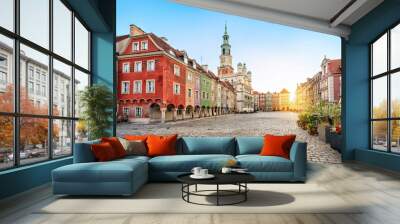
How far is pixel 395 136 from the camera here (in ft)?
24.7

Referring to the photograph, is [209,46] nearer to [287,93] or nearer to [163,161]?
[287,93]

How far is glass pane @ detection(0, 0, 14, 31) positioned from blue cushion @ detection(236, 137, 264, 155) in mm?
4178

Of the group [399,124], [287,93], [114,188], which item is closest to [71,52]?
[114,188]

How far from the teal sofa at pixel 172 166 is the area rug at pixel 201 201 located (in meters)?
0.17

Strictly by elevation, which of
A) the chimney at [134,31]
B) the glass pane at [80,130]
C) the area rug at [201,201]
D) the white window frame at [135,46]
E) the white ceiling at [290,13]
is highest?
the white ceiling at [290,13]

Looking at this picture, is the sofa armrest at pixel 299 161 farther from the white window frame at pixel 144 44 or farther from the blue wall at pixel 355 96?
the white window frame at pixel 144 44

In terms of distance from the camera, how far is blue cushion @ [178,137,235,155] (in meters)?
6.54

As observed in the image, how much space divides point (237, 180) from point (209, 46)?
19.3 ft

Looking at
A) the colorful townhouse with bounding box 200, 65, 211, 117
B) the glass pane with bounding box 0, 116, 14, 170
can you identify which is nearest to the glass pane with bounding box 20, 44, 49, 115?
the glass pane with bounding box 0, 116, 14, 170

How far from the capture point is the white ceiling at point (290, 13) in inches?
323

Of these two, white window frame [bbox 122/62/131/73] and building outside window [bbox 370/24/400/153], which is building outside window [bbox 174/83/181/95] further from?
building outside window [bbox 370/24/400/153]

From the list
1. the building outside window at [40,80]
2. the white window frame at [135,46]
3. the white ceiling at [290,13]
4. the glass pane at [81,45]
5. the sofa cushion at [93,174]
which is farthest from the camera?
the white window frame at [135,46]

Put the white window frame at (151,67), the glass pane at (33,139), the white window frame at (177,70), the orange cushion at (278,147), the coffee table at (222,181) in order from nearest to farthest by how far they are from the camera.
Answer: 1. the coffee table at (222,181)
2. the glass pane at (33,139)
3. the orange cushion at (278,147)
4. the white window frame at (151,67)
5. the white window frame at (177,70)

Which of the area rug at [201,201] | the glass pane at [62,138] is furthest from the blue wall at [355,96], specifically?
the glass pane at [62,138]
